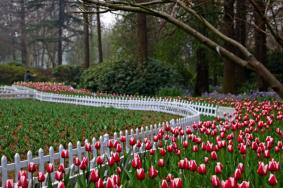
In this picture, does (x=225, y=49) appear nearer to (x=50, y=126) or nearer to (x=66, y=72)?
(x=50, y=126)

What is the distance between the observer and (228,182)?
3.00 meters

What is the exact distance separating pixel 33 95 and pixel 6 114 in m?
9.36

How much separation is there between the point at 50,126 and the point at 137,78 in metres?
12.4

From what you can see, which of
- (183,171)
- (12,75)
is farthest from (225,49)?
(12,75)

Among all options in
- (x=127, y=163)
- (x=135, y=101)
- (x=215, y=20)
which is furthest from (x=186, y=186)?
(x=215, y=20)

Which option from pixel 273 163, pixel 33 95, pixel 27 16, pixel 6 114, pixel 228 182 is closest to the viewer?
pixel 228 182

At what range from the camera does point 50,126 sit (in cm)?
1095

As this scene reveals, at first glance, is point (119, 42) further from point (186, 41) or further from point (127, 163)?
point (127, 163)

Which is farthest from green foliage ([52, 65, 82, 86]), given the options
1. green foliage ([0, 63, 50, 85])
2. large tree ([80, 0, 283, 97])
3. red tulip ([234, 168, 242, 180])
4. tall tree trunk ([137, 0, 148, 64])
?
red tulip ([234, 168, 242, 180])

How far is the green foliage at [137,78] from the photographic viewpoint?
2270 centimetres

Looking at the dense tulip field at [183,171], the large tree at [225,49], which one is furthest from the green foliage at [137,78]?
the large tree at [225,49]

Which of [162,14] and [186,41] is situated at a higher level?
[186,41]

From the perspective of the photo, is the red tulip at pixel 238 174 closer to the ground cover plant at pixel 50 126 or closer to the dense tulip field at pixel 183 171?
the dense tulip field at pixel 183 171

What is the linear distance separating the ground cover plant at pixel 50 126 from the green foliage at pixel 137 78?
7.53m
